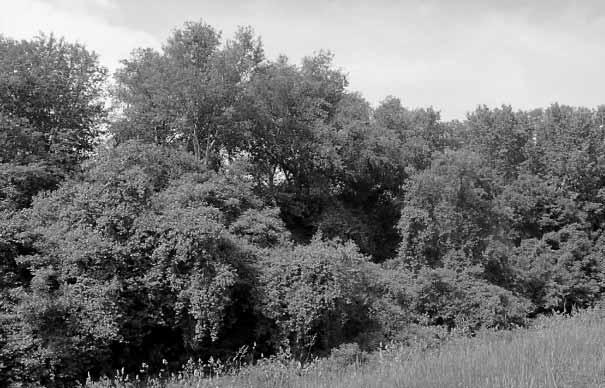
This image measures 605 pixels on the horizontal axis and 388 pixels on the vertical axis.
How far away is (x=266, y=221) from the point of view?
18531 mm

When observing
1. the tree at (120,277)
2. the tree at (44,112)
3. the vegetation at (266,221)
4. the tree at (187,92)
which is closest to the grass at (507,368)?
the vegetation at (266,221)

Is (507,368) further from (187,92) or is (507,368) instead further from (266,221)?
(187,92)

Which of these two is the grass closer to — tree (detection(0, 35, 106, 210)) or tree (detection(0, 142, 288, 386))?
tree (detection(0, 142, 288, 386))

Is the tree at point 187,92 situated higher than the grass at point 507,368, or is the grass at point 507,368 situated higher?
the tree at point 187,92

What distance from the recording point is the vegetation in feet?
41.3

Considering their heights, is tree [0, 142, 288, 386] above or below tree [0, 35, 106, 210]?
below

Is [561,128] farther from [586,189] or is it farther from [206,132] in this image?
[206,132]

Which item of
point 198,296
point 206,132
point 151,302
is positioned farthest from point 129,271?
point 206,132

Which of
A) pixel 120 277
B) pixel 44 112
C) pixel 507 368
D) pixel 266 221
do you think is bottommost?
pixel 507 368

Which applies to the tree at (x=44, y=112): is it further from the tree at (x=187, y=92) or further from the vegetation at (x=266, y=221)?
the tree at (x=187, y=92)

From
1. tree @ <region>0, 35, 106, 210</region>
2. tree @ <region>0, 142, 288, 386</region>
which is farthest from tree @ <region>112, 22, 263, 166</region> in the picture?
tree @ <region>0, 142, 288, 386</region>

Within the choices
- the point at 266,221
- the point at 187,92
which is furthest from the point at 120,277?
the point at 187,92

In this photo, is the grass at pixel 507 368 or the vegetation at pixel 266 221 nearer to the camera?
the grass at pixel 507 368

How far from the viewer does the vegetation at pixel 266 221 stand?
41.3ft
